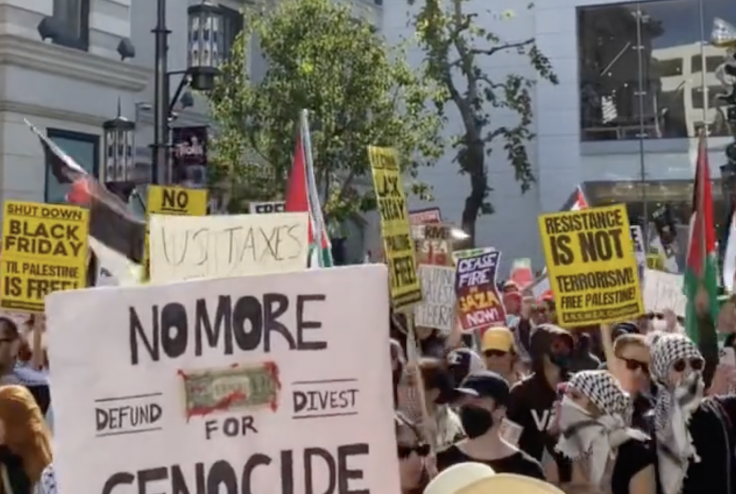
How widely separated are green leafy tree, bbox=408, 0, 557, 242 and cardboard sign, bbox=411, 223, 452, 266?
12.9m

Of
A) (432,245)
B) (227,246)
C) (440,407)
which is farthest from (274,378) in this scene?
(432,245)

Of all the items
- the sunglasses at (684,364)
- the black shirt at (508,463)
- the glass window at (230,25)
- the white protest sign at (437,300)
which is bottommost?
the black shirt at (508,463)

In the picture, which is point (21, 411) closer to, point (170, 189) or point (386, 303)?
point (386, 303)

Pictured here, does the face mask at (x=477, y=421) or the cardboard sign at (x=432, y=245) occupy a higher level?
the cardboard sign at (x=432, y=245)

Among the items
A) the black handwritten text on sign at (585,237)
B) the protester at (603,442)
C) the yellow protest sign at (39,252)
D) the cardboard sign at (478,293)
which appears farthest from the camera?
the cardboard sign at (478,293)

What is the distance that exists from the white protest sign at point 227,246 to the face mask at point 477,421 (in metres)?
1.52

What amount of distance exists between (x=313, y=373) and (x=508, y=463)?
6.01ft

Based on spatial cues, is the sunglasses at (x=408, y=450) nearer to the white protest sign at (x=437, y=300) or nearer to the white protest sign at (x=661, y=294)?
the white protest sign at (x=437, y=300)

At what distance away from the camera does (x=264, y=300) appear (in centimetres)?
372

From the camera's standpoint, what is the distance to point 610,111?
32156mm

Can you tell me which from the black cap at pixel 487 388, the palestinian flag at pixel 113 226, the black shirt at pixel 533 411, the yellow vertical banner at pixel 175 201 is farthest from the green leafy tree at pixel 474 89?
the black cap at pixel 487 388

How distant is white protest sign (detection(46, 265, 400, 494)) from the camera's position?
3.58m

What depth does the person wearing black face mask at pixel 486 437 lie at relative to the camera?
5281 millimetres

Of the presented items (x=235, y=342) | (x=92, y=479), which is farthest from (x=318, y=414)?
(x=92, y=479)
